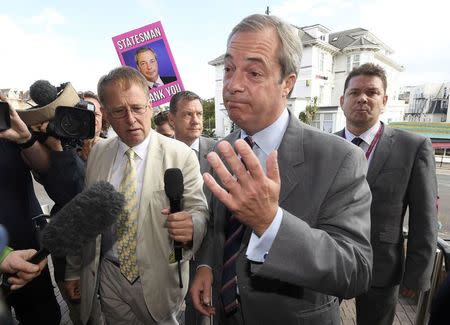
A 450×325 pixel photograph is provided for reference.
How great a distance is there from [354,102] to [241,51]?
162 centimetres

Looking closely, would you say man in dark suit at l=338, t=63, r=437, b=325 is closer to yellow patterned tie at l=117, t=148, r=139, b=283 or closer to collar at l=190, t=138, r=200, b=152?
yellow patterned tie at l=117, t=148, r=139, b=283

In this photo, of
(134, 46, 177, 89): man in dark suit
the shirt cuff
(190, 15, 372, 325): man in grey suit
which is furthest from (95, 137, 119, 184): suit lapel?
(134, 46, 177, 89): man in dark suit

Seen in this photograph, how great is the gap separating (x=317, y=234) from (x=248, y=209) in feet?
0.99

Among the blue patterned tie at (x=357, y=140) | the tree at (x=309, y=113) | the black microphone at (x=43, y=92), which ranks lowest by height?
the tree at (x=309, y=113)

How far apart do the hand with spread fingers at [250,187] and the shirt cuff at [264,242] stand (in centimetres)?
2

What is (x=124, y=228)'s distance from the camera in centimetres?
204

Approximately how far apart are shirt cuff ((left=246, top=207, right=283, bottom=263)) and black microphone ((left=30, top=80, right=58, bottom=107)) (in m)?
1.66

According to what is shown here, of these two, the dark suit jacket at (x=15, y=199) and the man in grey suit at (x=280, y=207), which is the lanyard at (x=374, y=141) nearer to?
the man in grey suit at (x=280, y=207)

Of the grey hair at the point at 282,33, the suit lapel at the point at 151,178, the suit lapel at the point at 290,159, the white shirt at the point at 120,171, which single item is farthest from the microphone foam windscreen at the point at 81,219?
the grey hair at the point at 282,33

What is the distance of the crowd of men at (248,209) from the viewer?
1.04m

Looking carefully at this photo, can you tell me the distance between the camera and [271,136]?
61.9 inches

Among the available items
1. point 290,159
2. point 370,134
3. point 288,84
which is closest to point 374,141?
point 370,134

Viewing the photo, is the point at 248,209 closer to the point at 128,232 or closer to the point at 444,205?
the point at 128,232

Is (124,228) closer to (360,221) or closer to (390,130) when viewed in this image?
(360,221)
